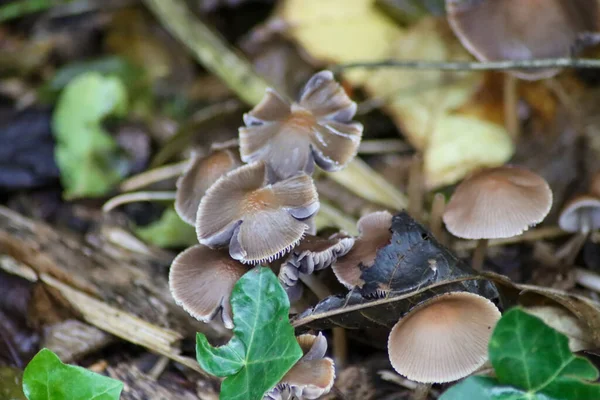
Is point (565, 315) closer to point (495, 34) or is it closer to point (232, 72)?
point (495, 34)

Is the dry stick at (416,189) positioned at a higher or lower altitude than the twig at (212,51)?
lower

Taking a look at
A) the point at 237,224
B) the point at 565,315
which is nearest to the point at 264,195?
the point at 237,224

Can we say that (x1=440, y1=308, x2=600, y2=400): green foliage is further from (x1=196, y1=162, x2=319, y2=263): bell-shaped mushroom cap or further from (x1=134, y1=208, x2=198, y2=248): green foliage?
(x1=134, y1=208, x2=198, y2=248): green foliage

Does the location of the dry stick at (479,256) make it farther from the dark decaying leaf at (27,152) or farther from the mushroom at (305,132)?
the dark decaying leaf at (27,152)

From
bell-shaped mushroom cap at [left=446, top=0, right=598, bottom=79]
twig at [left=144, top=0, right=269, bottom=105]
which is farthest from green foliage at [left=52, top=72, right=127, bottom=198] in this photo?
bell-shaped mushroom cap at [left=446, top=0, right=598, bottom=79]

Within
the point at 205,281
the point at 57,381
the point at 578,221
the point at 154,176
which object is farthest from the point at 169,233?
the point at 578,221

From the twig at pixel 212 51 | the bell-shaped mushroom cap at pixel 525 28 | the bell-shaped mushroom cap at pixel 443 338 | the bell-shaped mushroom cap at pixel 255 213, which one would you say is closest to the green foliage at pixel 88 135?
the twig at pixel 212 51

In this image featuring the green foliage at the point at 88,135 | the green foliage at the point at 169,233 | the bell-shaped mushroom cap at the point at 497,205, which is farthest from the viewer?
the green foliage at the point at 88,135
